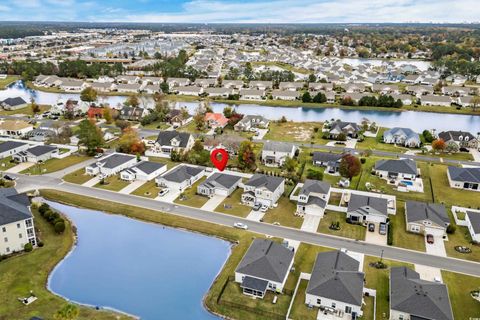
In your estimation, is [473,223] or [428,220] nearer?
[428,220]

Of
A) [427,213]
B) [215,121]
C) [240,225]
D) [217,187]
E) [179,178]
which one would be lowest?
[240,225]

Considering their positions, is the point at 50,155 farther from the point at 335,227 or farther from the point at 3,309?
the point at 335,227

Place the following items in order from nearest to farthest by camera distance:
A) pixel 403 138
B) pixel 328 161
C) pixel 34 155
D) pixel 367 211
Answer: pixel 367 211
pixel 328 161
pixel 34 155
pixel 403 138

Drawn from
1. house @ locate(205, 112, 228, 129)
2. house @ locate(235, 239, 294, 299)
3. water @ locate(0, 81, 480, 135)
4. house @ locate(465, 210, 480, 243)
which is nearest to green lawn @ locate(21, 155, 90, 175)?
house @ locate(205, 112, 228, 129)

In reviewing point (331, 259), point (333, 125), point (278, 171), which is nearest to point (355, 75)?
point (333, 125)

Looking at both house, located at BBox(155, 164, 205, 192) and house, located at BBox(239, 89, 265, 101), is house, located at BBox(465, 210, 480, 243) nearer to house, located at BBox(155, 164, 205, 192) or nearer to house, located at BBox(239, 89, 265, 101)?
house, located at BBox(155, 164, 205, 192)

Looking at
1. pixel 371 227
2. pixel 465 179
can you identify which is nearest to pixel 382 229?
pixel 371 227

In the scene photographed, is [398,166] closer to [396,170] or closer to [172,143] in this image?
[396,170]
